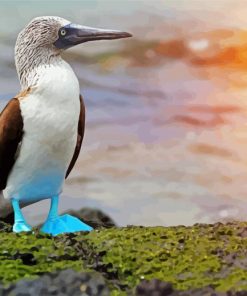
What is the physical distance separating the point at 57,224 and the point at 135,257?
98cm

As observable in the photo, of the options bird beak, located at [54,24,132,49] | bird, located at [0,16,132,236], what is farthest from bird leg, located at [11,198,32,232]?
bird beak, located at [54,24,132,49]

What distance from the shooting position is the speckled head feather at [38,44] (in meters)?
3.88

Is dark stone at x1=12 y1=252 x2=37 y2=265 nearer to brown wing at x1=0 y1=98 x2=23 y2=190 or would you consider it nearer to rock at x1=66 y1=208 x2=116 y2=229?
brown wing at x1=0 y1=98 x2=23 y2=190

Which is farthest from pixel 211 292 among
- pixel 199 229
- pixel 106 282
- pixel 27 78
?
pixel 27 78

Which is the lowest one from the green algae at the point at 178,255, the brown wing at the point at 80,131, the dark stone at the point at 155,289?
the green algae at the point at 178,255

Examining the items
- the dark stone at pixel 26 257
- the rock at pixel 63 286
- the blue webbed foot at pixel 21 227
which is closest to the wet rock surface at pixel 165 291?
the rock at pixel 63 286

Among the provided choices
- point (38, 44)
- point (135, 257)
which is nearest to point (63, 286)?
point (135, 257)

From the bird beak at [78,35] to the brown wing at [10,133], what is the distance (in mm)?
386

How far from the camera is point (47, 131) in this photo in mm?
3770

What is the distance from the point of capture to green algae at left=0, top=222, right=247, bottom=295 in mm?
2906

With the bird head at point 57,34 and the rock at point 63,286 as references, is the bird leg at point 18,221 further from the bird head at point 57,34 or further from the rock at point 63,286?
the rock at point 63,286

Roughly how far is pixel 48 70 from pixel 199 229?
1083mm

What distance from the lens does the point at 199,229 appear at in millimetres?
3783

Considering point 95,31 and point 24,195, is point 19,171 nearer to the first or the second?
point 24,195
